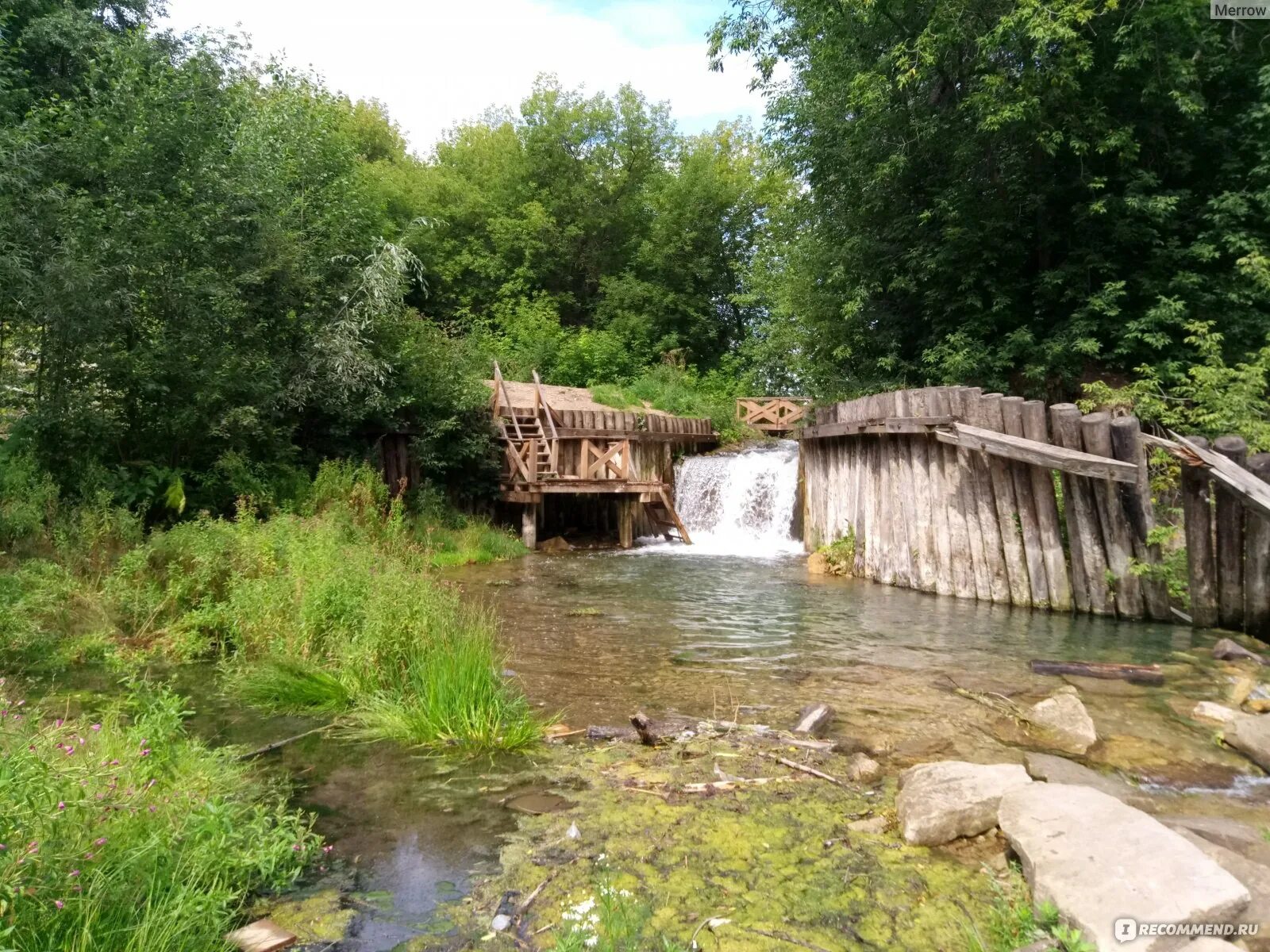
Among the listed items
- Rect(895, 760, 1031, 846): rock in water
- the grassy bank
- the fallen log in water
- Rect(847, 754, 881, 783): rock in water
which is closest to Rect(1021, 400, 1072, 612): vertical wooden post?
the fallen log in water

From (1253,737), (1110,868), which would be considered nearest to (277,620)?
(1110,868)

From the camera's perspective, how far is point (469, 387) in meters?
16.0

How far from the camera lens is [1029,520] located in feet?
30.6

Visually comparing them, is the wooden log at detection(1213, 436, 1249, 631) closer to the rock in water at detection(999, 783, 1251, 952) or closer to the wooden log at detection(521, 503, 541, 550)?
the rock in water at detection(999, 783, 1251, 952)

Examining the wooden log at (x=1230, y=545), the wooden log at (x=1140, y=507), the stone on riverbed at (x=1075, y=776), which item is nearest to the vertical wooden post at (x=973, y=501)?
the wooden log at (x=1140, y=507)

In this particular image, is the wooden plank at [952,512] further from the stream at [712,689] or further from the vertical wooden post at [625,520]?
the vertical wooden post at [625,520]

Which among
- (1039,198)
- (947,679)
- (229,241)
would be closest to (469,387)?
(229,241)

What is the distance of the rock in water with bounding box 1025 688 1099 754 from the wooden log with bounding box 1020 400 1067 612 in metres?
3.85

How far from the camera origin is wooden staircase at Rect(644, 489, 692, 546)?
17.4m

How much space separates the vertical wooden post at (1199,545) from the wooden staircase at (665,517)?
10.2m

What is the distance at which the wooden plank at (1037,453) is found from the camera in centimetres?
806

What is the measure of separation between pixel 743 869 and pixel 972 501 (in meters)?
7.48

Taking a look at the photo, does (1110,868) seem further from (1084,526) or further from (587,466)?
(587,466)

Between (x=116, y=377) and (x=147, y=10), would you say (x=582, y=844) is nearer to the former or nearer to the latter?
(x=116, y=377)
